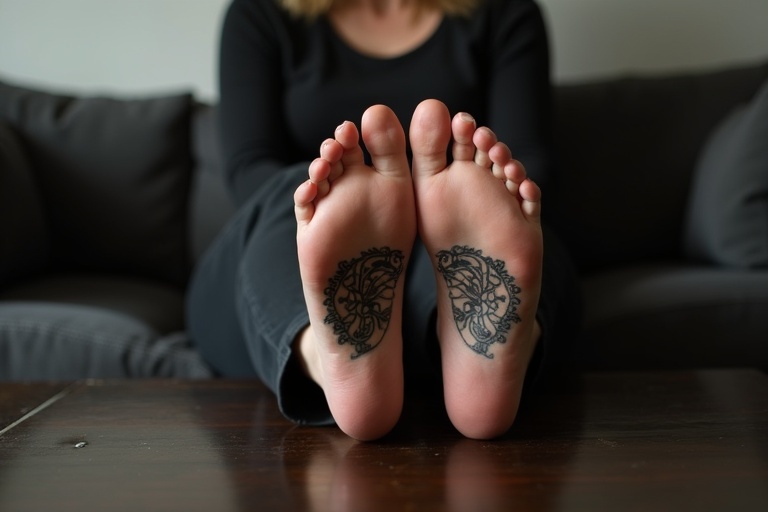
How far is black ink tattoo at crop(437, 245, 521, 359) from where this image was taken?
651 mm

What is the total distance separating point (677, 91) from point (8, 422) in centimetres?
134

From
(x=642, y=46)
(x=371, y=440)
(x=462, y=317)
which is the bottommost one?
(x=371, y=440)

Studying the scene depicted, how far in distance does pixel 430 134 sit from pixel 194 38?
49.3 inches

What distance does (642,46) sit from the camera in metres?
1.73

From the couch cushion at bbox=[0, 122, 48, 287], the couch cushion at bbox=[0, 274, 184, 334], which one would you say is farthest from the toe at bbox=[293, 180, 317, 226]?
the couch cushion at bbox=[0, 122, 48, 287]

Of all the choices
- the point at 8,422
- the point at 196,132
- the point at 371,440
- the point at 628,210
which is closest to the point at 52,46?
the point at 196,132

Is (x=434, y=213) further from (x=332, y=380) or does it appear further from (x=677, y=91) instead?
(x=677, y=91)

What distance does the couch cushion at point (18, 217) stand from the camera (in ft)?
4.18

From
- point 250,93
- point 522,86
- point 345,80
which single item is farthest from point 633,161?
point 250,93

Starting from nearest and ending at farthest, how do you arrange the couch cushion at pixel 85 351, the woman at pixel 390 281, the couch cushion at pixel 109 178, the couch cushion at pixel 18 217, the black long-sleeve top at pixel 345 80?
the woman at pixel 390 281
the couch cushion at pixel 85 351
the black long-sleeve top at pixel 345 80
the couch cushion at pixel 18 217
the couch cushion at pixel 109 178

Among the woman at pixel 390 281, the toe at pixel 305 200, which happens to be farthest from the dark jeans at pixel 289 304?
the toe at pixel 305 200

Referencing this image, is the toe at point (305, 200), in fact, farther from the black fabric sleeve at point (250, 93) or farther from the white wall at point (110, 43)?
the white wall at point (110, 43)

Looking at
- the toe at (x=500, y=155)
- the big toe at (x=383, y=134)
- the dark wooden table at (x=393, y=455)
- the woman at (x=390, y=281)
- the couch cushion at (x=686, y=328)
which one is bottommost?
the couch cushion at (x=686, y=328)

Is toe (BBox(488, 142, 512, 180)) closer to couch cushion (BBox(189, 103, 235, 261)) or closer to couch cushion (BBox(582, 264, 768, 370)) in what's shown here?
couch cushion (BBox(582, 264, 768, 370))
